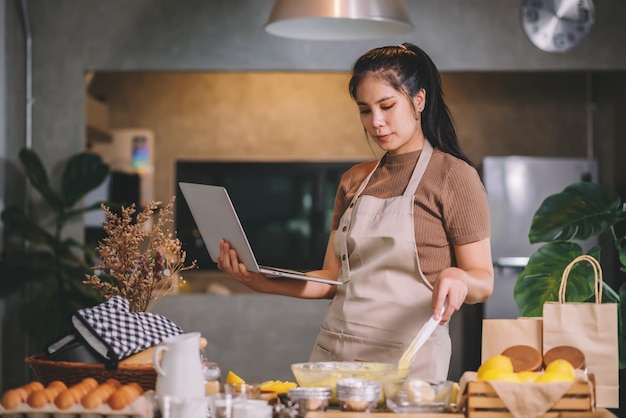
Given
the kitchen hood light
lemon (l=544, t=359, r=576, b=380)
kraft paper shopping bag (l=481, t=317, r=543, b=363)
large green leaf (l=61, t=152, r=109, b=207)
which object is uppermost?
the kitchen hood light

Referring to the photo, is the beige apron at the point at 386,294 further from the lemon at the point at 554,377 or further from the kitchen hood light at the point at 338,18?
the kitchen hood light at the point at 338,18

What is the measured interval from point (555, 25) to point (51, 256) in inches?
119

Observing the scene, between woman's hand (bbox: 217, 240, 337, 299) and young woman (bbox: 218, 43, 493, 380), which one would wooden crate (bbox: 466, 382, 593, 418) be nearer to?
young woman (bbox: 218, 43, 493, 380)

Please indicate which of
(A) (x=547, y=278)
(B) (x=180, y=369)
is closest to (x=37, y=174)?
(A) (x=547, y=278)

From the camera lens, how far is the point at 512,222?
5.79m

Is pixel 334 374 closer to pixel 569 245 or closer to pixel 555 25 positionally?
pixel 569 245

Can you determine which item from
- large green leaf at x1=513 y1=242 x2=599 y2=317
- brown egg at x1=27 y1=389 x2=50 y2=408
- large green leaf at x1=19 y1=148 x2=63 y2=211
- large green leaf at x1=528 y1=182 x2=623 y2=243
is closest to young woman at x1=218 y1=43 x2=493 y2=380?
brown egg at x1=27 y1=389 x2=50 y2=408


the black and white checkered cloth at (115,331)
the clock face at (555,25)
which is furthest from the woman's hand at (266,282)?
the clock face at (555,25)

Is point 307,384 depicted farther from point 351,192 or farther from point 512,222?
point 512,222

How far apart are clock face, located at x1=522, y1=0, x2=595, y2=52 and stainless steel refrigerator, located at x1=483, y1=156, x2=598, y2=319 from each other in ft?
2.95

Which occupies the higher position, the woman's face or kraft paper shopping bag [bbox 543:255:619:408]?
the woman's face

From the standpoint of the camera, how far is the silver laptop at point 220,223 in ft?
6.55

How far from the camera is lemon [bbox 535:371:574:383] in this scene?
1.65 m

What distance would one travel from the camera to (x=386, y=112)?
2.21m
